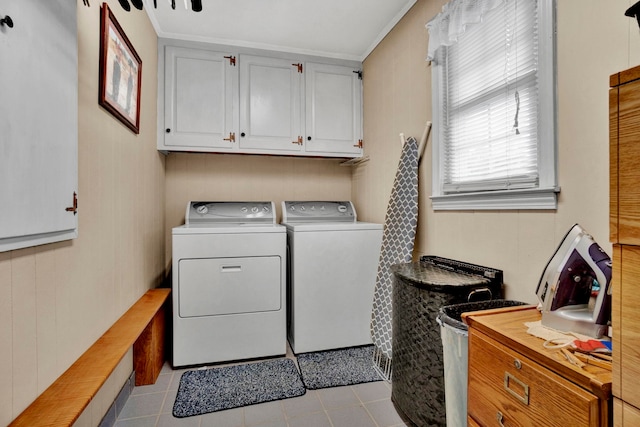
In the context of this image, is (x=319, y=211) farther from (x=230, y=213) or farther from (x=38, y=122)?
(x=38, y=122)

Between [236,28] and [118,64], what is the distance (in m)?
1.19

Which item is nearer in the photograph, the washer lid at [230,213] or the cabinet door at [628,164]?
the cabinet door at [628,164]

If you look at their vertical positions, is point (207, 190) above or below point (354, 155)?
below

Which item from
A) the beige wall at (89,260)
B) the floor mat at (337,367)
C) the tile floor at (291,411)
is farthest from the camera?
the floor mat at (337,367)

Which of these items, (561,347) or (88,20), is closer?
(561,347)

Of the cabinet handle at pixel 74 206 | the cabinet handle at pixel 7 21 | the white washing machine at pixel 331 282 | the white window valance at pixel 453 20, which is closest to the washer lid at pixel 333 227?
the white washing machine at pixel 331 282

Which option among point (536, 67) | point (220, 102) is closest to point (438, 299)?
point (536, 67)

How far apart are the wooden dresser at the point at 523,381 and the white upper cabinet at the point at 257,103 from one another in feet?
7.38

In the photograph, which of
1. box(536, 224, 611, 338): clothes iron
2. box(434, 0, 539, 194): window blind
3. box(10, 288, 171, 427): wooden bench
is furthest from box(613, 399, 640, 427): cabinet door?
box(10, 288, 171, 427): wooden bench

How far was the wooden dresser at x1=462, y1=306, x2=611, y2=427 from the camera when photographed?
2.26 feet

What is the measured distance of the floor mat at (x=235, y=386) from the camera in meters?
Answer: 1.84

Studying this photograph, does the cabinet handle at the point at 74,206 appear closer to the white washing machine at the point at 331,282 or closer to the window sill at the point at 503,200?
the white washing machine at the point at 331,282

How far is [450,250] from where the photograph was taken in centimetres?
185

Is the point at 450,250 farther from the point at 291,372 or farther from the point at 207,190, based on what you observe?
the point at 207,190
